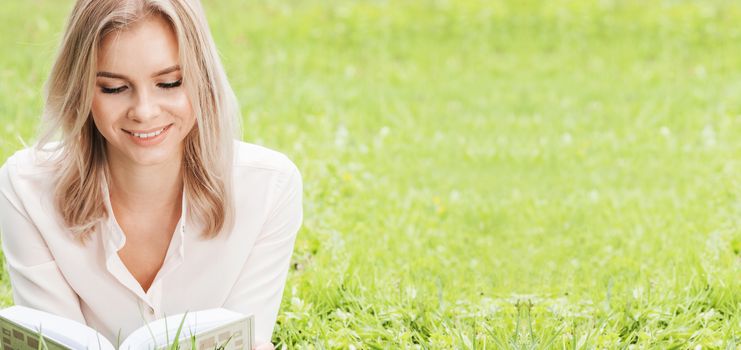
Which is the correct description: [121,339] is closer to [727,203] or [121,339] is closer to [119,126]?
[119,126]

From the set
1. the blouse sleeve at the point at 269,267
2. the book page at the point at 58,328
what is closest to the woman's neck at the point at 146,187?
the blouse sleeve at the point at 269,267

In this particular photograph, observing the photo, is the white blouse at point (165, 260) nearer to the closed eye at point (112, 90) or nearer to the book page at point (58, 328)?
the book page at point (58, 328)

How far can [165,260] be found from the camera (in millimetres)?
2732

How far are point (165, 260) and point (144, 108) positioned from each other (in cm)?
55

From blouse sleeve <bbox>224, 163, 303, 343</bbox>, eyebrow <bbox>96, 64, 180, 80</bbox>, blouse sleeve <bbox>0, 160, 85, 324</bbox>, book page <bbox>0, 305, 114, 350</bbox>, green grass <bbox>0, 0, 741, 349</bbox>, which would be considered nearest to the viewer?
book page <bbox>0, 305, 114, 350</bbox>

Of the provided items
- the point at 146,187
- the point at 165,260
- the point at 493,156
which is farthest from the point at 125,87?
the point at 493,156

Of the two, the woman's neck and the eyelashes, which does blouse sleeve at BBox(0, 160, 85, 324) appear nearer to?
the woman's neck

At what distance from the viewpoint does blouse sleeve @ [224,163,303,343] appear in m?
2.77

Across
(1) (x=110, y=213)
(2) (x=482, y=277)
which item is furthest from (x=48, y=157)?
(2) (x=482, y=277)

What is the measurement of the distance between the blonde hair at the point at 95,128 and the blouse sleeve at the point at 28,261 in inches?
4.3

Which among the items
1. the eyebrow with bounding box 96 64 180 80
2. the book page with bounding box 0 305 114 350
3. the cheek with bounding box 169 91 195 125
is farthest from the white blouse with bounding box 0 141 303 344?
the eyebrow with bounding box 96 64 180 80

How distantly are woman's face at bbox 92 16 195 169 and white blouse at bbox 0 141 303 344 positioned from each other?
0.28 m

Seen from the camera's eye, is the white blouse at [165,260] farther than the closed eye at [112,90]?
Yes

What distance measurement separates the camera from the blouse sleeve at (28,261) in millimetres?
2641
